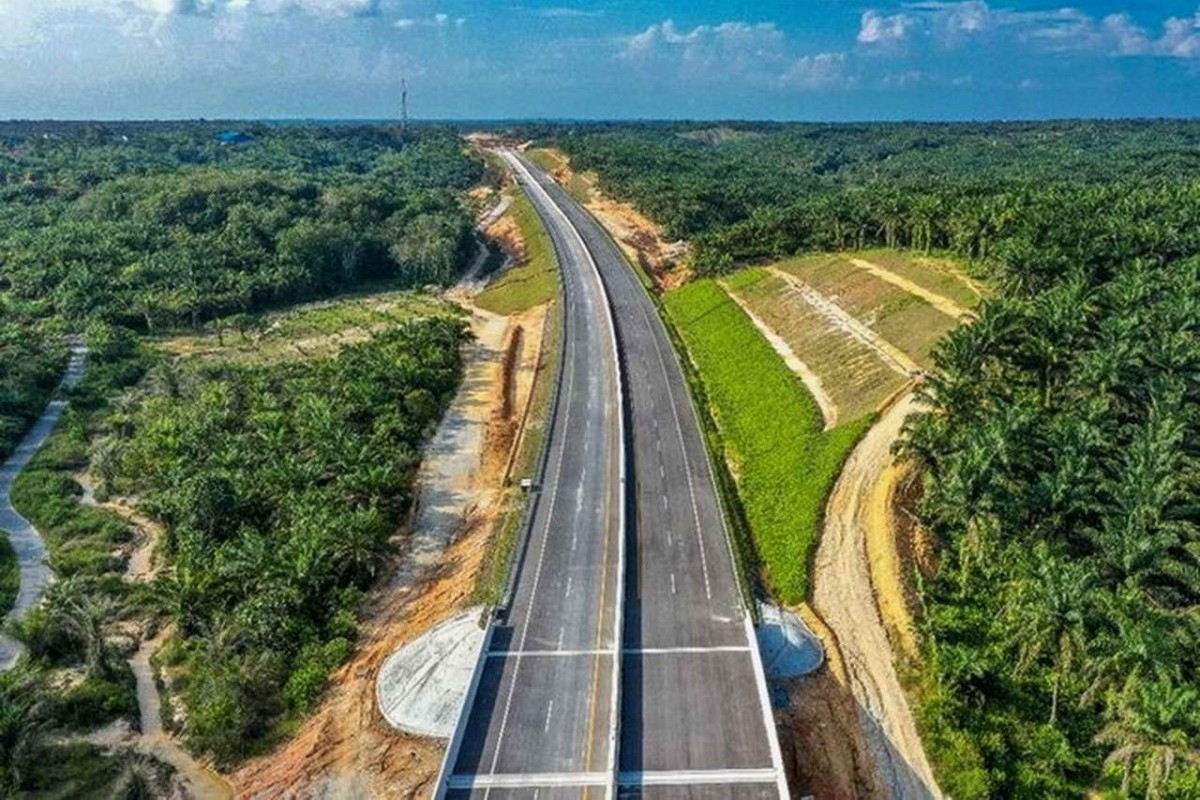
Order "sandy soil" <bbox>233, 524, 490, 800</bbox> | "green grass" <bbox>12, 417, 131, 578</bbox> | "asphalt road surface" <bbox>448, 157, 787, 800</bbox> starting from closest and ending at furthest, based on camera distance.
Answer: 1. "asphalt road surface" <bbox>448, 157, 787, 800</bbox>
2. "sandy soil" <bbox>233, 524, 490, 800</bbox>
3. "green grass" <bbox>12, 417, 131, 578</bbox>

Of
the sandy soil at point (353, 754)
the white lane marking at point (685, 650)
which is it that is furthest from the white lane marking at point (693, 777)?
the sandy soil at point (353, 754)

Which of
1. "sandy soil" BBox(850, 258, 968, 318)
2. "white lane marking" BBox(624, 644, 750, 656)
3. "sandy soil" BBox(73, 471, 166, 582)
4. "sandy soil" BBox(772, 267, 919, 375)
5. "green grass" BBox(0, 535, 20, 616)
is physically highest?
"sandy soil" BBox(850, 258, 968, 318)

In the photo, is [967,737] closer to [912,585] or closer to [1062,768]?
[1062,768]

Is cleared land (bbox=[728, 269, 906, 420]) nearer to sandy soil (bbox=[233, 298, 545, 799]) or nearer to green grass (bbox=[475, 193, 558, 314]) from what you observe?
green grass (bbox=[475, 193, 558, 314])

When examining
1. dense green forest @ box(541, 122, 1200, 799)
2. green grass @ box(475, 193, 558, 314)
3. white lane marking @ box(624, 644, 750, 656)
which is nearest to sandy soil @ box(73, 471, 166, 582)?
white lane marking @ box(624, 644, 750, 656)

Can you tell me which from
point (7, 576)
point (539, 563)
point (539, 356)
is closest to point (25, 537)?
point (7, 576)

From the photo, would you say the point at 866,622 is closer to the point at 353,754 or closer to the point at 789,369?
the point at 353,754
